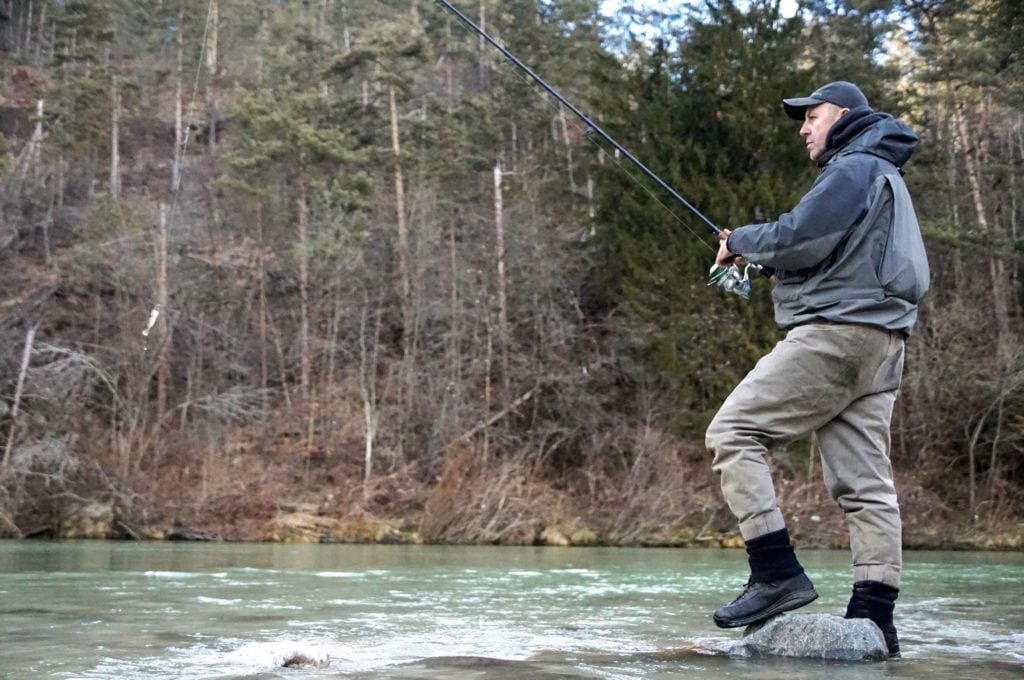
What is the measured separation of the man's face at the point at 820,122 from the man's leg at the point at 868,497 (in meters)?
0.78

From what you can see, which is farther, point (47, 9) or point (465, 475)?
point (47, 9)

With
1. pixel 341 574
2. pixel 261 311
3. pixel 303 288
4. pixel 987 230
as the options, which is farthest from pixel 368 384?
pixel 341 574

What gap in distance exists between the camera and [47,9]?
31.3m

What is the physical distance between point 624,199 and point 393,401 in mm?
5587

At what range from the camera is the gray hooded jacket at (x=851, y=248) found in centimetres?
→ 354

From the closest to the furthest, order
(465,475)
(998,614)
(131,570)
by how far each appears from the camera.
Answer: (998,614) < (131,570) < (465,475)

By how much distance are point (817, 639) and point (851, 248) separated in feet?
3.58

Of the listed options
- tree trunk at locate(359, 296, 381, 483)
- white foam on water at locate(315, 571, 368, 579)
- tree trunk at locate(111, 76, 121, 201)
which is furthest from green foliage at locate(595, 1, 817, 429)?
white foam on water at locate(315, 571, 368, 579)

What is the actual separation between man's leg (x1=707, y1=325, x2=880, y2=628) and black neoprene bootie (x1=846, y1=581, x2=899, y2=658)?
0.13 metres


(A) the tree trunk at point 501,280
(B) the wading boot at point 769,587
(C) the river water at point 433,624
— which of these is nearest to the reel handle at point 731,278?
(B) the wading boot at point 769,587

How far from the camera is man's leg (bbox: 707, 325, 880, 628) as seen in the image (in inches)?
139

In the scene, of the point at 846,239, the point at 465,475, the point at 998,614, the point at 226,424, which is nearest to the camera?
the point at 846,239

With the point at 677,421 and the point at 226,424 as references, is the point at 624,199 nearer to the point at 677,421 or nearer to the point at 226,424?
the point at 677,421

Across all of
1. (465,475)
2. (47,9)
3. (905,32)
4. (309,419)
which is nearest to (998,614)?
(465,475)
